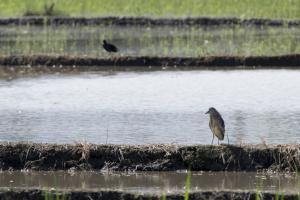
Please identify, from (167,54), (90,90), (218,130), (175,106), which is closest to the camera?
(218,130)

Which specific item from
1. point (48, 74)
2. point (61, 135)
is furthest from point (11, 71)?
point (61, 135)

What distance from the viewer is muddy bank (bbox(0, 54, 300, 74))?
15180 mm

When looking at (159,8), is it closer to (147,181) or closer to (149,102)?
(149,102)

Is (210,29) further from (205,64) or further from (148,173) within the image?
(148,173)

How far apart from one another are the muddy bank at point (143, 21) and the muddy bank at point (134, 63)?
15.9ft

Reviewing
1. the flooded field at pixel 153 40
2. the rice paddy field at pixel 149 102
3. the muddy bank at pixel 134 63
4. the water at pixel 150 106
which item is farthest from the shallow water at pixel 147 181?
the flooded field at pixel 153 40

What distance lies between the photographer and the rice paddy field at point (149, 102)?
8.05m

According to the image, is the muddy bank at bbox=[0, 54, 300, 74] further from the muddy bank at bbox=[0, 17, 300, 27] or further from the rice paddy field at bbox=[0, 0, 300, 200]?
the muddy bank at bbox=[0, 17, 300, 27]

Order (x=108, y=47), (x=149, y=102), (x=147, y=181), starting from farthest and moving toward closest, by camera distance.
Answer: (x=108, y=47)
(x=149, y=102)
(x=147, y=181)

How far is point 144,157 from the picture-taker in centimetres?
835

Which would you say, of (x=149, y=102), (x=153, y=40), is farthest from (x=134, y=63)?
(x=149, y=102)

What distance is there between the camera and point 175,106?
39.2ft

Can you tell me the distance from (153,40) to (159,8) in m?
4.87

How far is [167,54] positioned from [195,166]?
7966 mm
